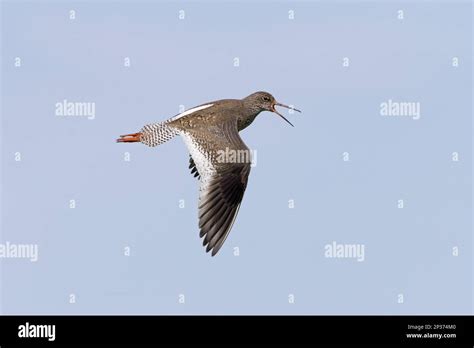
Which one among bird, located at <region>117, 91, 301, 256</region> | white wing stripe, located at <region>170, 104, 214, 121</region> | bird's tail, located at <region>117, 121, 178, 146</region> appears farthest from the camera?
white wing stripe, located at <region>170, 104, 214, 121</region>

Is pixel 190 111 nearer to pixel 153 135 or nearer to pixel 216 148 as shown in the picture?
pixel 153 135

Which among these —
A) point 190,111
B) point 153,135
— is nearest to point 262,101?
point 190,111

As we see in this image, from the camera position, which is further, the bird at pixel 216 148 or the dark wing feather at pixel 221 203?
the bird at pixel 216 148

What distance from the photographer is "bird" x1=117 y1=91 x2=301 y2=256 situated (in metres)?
17.5

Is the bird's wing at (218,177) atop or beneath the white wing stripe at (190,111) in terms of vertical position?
beneath

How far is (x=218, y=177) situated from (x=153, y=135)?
2181 millimetres

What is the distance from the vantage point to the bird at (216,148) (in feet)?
57.6

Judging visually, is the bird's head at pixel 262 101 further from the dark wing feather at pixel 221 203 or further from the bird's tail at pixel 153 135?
the dark wing feather at pixel 221 203

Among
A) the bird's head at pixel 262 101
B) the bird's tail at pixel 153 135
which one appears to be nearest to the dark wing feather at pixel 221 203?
the bird's tail at pixel 153 135

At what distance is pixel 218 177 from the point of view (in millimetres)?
18078

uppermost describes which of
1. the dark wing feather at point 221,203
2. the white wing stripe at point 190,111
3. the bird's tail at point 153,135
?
the white wing stripe at point 190,111

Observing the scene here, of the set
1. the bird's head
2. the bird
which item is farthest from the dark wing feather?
the bird's head

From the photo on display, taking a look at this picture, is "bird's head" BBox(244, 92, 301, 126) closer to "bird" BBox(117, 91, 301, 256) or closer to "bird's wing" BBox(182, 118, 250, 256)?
"bird" BBox(117, 91, 301, 256)

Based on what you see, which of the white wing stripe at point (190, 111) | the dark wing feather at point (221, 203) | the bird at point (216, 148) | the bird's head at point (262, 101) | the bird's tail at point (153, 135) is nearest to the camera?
the dark wing feather at point (221, 203)
